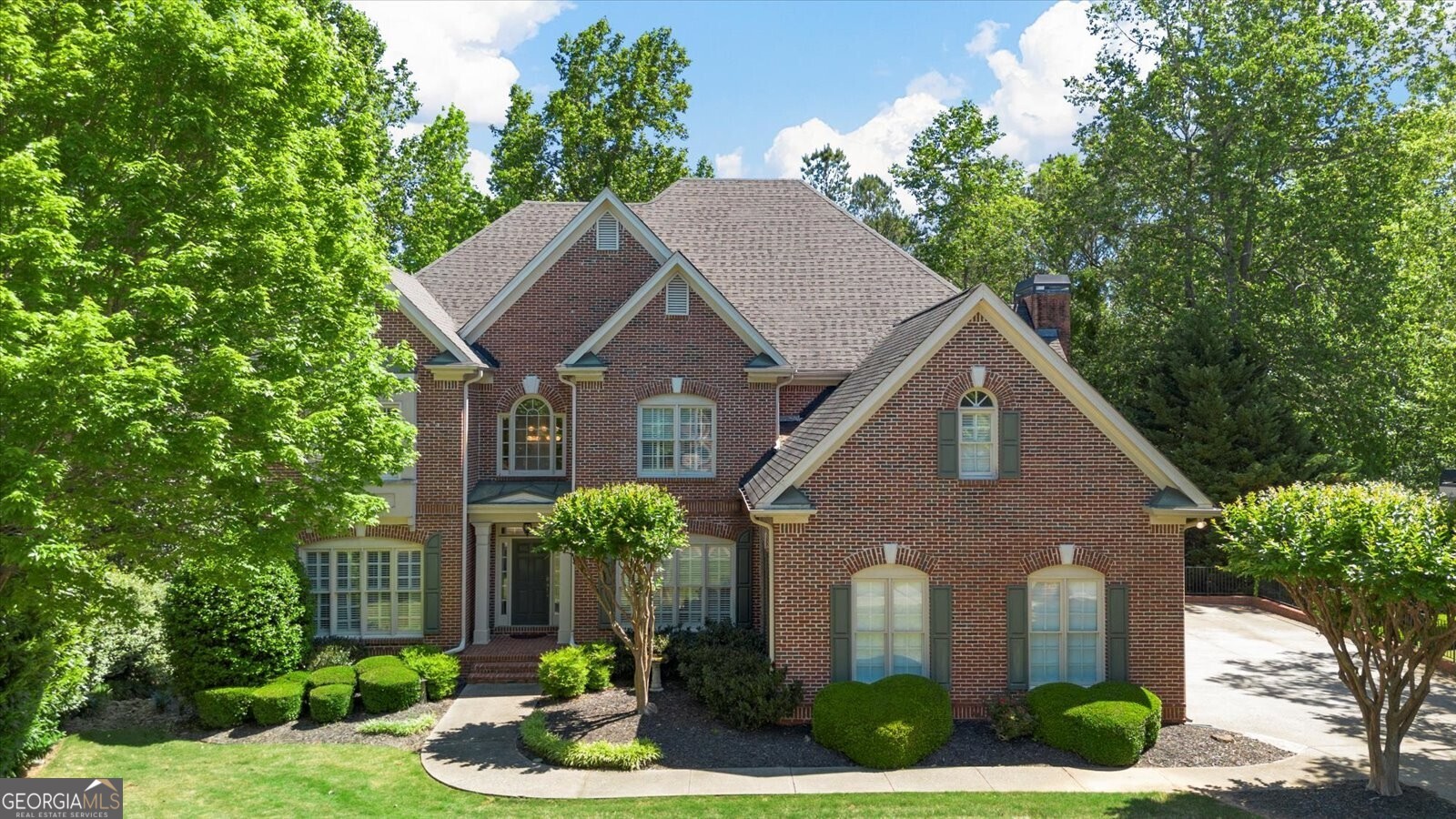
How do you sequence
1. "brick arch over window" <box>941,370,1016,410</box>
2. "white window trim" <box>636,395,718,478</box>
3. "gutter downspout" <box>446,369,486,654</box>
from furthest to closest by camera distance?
Answer: "white window trim" <box>636,395,718,478</box> → "gutter downspout" <box>446,369,486,654</box> → "brick arch over window" <box>941,370,1016,410</box>

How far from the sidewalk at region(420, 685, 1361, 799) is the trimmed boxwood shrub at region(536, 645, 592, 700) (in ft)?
6.80

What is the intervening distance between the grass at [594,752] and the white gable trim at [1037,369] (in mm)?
4463

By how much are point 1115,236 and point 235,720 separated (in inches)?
1481

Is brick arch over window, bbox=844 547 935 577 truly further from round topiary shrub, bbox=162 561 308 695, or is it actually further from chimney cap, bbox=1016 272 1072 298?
chimney cap, bbox=1016 272 1072 298

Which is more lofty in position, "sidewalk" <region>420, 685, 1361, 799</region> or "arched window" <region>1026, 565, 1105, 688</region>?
"arched window" <region>1026, 565, 1105, 688</region>

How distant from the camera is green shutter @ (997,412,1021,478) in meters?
14.9

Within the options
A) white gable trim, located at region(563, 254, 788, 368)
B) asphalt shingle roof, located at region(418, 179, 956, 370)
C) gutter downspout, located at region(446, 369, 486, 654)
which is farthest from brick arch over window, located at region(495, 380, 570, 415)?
asphalt shingle roof, located at region(418, 179, 956, 370)

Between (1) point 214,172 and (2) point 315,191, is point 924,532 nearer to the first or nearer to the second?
(2) point 315,191

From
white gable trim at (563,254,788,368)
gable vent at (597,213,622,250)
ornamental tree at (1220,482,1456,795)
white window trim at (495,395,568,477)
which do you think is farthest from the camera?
gable vent at (597,213,622,250)

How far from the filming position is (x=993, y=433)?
15.0 meters

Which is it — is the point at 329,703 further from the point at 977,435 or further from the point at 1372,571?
the point at 1372,571

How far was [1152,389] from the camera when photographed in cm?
3164

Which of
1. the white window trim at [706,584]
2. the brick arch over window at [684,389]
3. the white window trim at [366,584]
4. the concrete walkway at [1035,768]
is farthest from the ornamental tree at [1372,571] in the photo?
the white window trim at [366,584]

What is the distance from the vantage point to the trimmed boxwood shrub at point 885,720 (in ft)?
42.7
